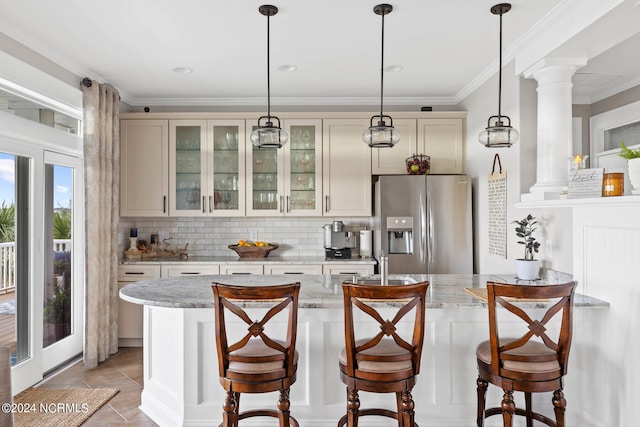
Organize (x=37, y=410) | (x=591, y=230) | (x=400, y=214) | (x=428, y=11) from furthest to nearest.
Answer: (x=400, y=214), (x=37, y=410), (x=428, y=11), (x=591, y=230)

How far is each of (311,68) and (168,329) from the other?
247cm

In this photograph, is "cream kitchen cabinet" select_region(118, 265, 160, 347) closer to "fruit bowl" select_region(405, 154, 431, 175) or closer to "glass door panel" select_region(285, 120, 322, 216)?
"glass door panel" select_region(285, 120, 322, 216)

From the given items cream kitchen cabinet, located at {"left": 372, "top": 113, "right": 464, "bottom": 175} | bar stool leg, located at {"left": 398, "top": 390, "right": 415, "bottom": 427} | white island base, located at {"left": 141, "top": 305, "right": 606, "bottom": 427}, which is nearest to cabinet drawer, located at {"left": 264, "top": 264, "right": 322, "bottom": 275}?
cream kitchen cabinet, located at {"left": 372, "top": 113, "right": 464, "bottom": 175}

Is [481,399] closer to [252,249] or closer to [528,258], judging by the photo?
[528,258]

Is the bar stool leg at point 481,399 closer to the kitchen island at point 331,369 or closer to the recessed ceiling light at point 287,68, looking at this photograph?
the kitchen island at point 331,369

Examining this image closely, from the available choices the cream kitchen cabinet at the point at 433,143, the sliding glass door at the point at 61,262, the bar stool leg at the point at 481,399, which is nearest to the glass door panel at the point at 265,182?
the cream kitchen cabinet at the point at 433,143

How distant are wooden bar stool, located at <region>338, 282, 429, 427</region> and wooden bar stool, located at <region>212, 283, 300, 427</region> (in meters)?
0.27

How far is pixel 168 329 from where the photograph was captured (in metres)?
2.62

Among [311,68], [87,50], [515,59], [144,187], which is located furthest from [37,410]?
[515,59]

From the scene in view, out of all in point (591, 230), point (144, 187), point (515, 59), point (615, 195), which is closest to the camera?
point (615, 195)

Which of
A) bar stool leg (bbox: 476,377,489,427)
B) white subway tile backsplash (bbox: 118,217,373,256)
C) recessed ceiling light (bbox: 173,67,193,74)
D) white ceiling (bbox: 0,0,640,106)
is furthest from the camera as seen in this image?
white subway tile backsplash (bbox: 118,217,373,256)

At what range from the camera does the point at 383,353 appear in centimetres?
206

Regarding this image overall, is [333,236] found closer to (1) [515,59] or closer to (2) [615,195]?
(1) [515,59]

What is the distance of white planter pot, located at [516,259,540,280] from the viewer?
9.30 feet
